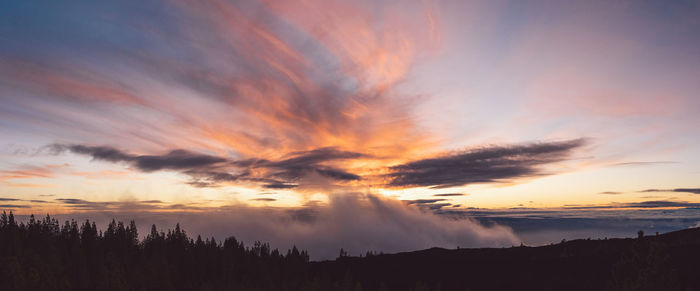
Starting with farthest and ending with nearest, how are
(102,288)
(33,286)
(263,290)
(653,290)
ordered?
(263,290), (102,288), (33,286), (653,290)

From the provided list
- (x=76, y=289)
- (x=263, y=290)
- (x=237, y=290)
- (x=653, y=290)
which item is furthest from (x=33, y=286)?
(x=653, y=290)

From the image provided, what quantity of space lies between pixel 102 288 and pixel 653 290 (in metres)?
182

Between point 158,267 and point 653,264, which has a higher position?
point 653,264

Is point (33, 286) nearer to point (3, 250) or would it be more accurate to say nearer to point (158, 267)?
point (158, 267)

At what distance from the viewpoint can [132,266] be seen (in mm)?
199875

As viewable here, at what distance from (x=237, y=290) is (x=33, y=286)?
256ft

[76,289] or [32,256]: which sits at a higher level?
[32,256]

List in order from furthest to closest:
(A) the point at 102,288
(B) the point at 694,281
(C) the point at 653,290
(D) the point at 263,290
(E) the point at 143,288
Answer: (D) the point at 263,290 → (B) the point at 694,281 → (E) the point at 143,288 → (A) the point at 102,288 → (C) the point at 653,290

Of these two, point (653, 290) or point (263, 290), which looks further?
point (263, 290)

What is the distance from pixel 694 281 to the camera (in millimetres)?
178625

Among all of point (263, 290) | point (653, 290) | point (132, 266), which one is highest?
point (653, 290)

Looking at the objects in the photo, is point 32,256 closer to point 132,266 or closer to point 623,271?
point 132,266

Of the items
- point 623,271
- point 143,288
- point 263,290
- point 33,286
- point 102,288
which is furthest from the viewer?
point 263,290

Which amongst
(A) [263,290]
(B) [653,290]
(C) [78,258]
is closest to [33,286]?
(C) [78,258]
